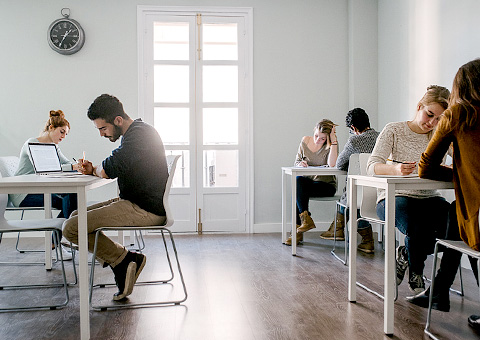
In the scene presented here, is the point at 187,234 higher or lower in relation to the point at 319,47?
lower

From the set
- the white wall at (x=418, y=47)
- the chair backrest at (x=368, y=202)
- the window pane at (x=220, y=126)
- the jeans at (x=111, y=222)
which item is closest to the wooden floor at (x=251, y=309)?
the jeans at (x=111, y=222)

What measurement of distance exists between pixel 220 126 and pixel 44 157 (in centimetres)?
223

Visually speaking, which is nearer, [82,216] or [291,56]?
[82,216]

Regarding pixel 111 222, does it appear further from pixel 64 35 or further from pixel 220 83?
pixel 64 35

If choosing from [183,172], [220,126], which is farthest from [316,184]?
[183,172]

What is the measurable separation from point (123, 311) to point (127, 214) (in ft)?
1.67

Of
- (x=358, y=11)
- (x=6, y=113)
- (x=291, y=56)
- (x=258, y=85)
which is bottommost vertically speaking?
(x=6, y=113)

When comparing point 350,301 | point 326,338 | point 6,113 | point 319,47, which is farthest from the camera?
point 319,47

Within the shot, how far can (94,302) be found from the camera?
2.68m

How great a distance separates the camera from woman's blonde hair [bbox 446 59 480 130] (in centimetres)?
198

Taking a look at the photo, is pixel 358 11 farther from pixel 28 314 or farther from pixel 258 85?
pixel 28 314

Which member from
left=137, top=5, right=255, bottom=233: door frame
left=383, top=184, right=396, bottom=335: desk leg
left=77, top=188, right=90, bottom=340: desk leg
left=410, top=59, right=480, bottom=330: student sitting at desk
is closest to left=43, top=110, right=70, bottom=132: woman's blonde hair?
left=137, top=5, right=255, bottom=233: door frame

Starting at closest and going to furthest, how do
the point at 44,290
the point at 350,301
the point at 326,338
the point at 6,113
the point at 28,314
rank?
the point at 326,338, the point at 28,314, the point at 350,301, the point at 44,290, the point at 6,113

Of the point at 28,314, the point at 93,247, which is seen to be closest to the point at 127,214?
the point at 93,247
